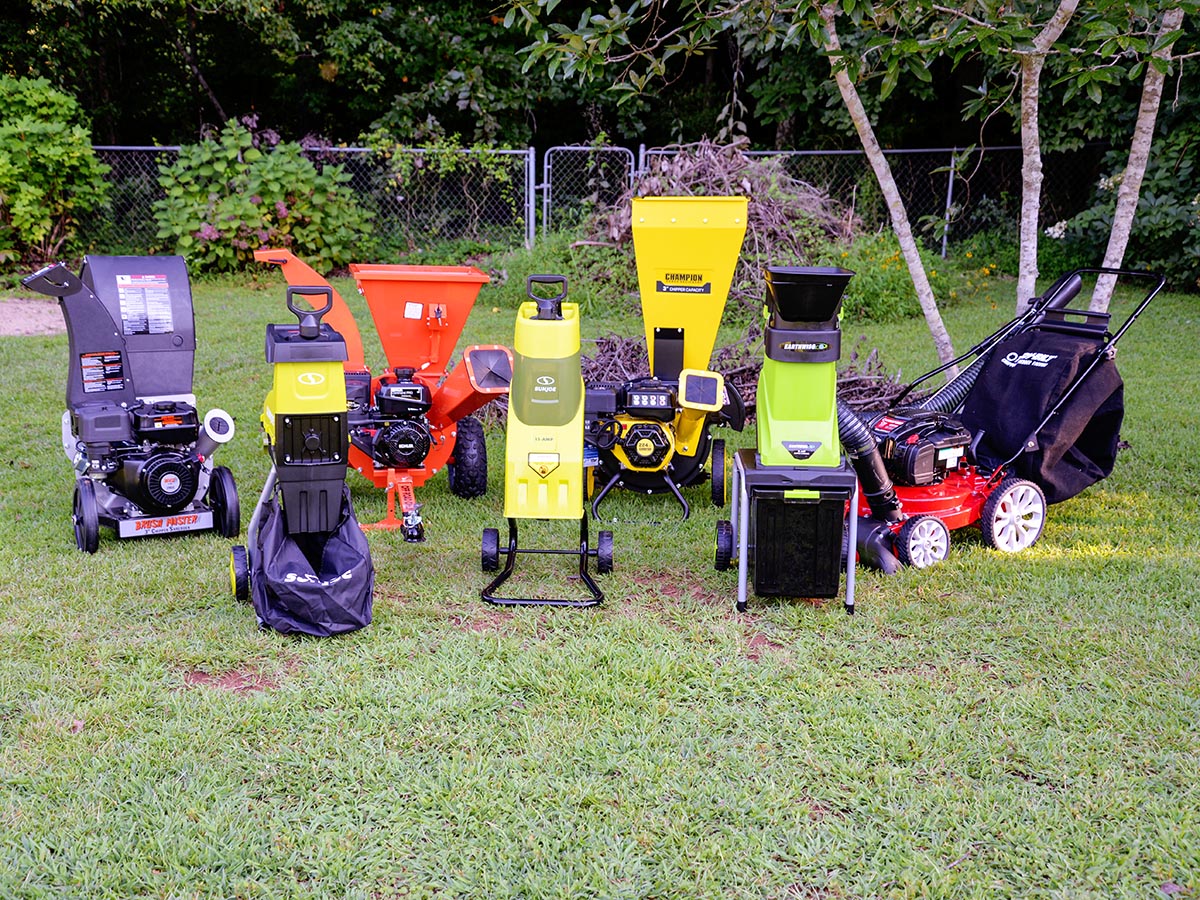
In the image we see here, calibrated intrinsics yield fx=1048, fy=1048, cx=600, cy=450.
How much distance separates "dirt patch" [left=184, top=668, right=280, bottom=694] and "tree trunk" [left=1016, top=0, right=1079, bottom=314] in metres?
4.53

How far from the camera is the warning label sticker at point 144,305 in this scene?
530 centimetres

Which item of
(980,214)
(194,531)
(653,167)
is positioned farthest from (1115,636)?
(980,214)

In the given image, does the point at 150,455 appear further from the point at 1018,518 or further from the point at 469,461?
the point at 1018,518

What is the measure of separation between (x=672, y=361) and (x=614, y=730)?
255 cm

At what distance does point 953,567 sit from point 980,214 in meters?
10.5

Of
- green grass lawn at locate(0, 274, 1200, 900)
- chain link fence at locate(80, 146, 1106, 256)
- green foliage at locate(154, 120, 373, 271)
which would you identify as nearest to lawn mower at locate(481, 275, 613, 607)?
green grass lawn at locate(0, 274, 1200, 900)

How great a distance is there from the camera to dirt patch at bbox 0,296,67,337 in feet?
32.7

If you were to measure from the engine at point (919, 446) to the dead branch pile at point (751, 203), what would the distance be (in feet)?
13.2

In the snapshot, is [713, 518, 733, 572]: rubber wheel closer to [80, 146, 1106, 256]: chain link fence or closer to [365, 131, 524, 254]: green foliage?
[80, 146, 1106, 256]: chain link fence

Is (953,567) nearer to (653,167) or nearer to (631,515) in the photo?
(631,515)

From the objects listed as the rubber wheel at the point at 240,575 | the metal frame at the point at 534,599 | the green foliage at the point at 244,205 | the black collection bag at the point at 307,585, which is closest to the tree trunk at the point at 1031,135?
the metal frame at the point at 534,599

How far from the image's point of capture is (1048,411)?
5152mm

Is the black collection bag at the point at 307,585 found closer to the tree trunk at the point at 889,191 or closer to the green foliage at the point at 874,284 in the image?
the tree trunk at the point at 889,191

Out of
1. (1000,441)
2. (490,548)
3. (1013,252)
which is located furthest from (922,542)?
(1013,252)
